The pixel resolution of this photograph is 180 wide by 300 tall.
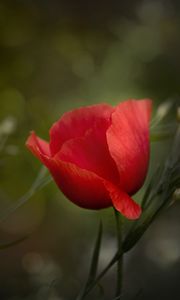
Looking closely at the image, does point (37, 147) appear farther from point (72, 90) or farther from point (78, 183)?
point (72, 90)

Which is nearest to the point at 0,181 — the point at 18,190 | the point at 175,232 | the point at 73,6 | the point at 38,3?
the point at 18,190

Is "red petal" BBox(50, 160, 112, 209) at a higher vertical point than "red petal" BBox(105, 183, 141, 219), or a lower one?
higher

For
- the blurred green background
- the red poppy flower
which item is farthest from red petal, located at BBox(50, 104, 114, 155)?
the blurred green background

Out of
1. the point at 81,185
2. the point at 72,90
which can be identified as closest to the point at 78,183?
the point at 81,185

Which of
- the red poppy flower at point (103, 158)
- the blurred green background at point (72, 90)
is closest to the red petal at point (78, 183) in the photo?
the red poppy flower at point (103, 158)

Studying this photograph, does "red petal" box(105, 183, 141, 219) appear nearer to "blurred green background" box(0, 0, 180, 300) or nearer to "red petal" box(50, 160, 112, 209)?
"red petal" box(50, 160, 112, 209)

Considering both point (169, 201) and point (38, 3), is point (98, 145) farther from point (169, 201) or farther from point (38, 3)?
point (38, 3)

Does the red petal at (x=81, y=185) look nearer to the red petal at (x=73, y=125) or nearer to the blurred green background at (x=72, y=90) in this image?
the red petal at (x=73, y=125)
